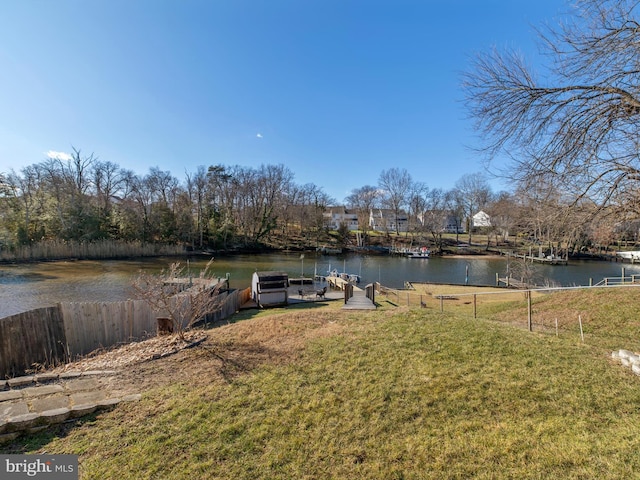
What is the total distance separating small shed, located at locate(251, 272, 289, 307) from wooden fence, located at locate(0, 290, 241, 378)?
5736 millimetres

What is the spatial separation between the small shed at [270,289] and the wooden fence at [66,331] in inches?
226

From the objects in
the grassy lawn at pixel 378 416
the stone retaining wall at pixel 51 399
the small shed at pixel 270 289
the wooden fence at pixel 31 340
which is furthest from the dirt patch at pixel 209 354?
the small shed at pixel 270 289

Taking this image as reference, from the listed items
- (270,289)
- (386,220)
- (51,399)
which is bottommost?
(270,289)

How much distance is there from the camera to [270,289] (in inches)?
548

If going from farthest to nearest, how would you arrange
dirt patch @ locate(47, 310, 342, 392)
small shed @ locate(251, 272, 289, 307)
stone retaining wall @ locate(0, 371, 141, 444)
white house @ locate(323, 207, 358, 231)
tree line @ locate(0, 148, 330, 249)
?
white house @ locate(323, 207, 358, 231) < tree line @ locate(0, 148, 330, 249) < small shed @ locate(251, 272, 289, 307) < dirt patch @ locate(47, 310, 342, 392) < stone retaining wall @ locate(0, 371, 141, 444)

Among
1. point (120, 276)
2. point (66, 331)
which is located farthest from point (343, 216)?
point (66, 331)

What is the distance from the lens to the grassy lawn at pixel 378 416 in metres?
2.73

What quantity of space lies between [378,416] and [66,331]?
8.05 m

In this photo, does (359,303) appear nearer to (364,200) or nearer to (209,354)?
(209,354)

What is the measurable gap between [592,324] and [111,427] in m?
10.7

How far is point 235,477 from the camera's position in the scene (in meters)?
2.63

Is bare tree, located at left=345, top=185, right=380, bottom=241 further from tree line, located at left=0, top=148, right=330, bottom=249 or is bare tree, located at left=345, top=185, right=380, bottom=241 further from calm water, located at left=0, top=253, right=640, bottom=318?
calm water, located at left=0, top=253, right=640, bottom=318

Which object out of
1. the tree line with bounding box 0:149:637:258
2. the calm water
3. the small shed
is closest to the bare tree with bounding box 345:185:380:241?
the tree line with bounding box 0:149:637:258

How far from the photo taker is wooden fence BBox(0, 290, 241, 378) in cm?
619
